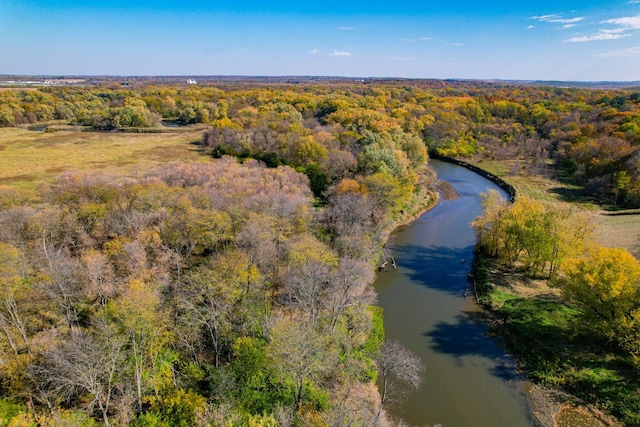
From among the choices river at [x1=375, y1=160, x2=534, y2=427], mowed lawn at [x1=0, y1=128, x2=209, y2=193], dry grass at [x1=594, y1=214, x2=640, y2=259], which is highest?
mowed lawn at [x1=0, y1=128, x2=209, y2=193]

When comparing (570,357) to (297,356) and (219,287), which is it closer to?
(297,356)

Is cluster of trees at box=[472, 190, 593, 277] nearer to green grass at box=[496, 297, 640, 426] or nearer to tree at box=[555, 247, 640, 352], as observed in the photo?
green grass at box=[496, 297, 640, 426]

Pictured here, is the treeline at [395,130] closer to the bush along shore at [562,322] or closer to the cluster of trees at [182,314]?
the bush along shore at [562,322]

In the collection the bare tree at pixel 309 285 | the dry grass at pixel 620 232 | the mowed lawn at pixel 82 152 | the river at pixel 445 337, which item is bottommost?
the river at pixel 445 337

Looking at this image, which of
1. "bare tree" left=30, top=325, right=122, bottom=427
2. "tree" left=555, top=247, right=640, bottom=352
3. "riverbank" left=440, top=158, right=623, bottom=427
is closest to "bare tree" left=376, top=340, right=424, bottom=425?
"riverbank" left=440, top=158, right=623, bottom=427

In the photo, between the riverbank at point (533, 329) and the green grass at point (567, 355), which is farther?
the green grass at point (567, 355)

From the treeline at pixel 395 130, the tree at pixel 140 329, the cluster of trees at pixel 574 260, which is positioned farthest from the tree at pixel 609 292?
the treeline at pixel 395 130
